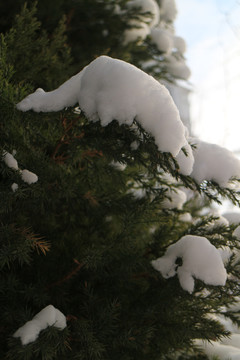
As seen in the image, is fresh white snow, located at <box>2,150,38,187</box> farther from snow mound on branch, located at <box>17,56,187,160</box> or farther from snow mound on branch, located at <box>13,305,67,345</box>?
snow mound on branch, located at <box>13,305,67,345</box>

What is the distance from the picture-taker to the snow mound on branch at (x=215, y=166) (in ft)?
3.87

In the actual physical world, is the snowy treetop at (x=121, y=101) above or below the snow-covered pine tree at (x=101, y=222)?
above

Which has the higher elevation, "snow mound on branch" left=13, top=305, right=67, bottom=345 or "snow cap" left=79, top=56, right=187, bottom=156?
"snow cap" left=79, top=56, right=187, bottom=156

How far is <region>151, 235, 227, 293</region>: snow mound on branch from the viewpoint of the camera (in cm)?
116

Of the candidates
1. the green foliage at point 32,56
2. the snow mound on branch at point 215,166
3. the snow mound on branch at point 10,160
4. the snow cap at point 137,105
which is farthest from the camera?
the green foliage at point 32,56

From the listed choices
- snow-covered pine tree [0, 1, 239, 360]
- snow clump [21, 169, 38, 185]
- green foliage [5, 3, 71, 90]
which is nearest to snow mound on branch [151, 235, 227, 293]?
snow-covered pine tree [0, 1, 239, 360]

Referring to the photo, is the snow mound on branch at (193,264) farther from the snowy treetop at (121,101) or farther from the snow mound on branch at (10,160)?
the snow mound on branch at (10,160)

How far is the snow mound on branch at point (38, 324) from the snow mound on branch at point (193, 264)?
1.56ft

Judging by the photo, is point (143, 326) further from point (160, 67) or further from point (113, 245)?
point (160, 67)

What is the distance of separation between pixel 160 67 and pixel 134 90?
1.92 metres

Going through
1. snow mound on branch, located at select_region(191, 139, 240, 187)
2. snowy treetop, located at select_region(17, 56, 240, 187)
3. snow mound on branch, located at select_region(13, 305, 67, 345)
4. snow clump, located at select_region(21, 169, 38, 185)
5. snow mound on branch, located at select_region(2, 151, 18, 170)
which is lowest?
snow mound on branch, located at select_region(13, 305, 67, 345)

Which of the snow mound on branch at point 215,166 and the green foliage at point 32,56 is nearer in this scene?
the snow mound on branch at point 215,166

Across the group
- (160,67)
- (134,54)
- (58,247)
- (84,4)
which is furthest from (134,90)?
(160,67)

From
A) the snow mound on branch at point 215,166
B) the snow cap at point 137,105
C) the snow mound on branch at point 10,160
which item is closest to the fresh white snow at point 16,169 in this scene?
the snow mound on branch at point 10,160
